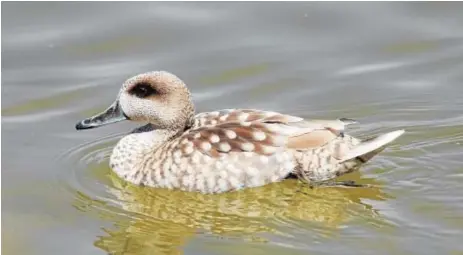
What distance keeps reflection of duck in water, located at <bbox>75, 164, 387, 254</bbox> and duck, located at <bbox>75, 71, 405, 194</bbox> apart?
96 millimetres

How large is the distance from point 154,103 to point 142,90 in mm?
143

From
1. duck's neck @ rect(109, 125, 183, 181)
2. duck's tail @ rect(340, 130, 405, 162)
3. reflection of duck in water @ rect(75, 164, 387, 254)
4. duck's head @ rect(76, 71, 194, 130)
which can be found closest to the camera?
reflection of duck in water @ rect(75, 164, 387, 254)

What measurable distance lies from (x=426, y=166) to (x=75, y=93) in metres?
3.64

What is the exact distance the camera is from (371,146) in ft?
28.6

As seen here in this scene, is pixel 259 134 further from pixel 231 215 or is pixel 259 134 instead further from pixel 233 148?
pixel 231 215

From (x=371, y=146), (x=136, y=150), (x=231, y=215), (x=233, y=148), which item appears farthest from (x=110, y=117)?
(x=371, y=146)

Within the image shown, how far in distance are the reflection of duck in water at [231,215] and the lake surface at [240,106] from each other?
0.05 feet

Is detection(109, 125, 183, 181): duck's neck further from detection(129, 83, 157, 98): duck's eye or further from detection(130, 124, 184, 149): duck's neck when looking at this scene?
detection(129, 83, 157, 98): duck's eye

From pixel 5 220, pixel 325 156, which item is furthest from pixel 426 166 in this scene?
pixel 5 220

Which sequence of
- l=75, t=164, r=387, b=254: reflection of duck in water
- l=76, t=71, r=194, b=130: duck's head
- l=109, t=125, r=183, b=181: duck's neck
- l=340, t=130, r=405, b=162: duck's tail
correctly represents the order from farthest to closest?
1. l=109, t=125, r=183, b=181: duck's neck
2. l=76, t=71, r=194, b=130: duck's head
3. l=340, t=130, r=405, b=162: duck's tail
4. l=75, t=164, r=387, b=254: reflection of duck in water

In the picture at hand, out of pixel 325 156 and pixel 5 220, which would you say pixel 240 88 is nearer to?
pixel 325 156

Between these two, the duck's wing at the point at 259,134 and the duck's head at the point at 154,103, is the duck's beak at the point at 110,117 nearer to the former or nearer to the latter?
the duck's head at the point at 154,103

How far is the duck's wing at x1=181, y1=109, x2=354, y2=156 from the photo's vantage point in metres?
8.74

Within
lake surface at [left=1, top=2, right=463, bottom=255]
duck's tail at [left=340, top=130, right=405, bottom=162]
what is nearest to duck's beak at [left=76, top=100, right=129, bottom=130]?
lake surface at [left=1, top=2, right=463, bottom=255]
